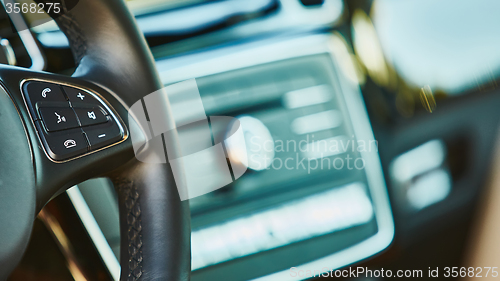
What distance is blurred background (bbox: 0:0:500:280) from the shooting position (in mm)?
621

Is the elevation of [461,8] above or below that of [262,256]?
above

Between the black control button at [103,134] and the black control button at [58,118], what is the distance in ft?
0.05

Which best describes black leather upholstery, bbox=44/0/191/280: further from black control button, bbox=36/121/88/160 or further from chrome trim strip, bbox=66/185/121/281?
chrome trim strip, bbox=66/185/121/281

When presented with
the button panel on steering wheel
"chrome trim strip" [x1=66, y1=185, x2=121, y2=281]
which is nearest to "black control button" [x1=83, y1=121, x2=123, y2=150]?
the button panel on steering wheel

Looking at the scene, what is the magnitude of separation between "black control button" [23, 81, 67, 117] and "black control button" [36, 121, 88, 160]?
0.06 ft

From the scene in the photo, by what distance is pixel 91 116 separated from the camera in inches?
13.8

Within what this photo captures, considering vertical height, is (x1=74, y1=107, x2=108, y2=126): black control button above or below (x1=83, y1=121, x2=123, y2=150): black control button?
above

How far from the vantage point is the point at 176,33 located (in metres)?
0.62

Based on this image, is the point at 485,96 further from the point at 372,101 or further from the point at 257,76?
the point at 257,76

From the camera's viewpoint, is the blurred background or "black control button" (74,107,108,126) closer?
"black control button" (74,107,108,126)

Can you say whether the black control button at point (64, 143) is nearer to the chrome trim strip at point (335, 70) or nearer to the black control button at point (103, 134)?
the black control button at point (103, 134)

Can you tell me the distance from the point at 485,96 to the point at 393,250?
14.6 inches

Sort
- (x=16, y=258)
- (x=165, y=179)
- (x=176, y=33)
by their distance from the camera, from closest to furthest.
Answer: (x=16, y=258) < (x=165, y=179) < (x=176, y=33)

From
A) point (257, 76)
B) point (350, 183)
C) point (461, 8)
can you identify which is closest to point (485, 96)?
point (461, 8)
